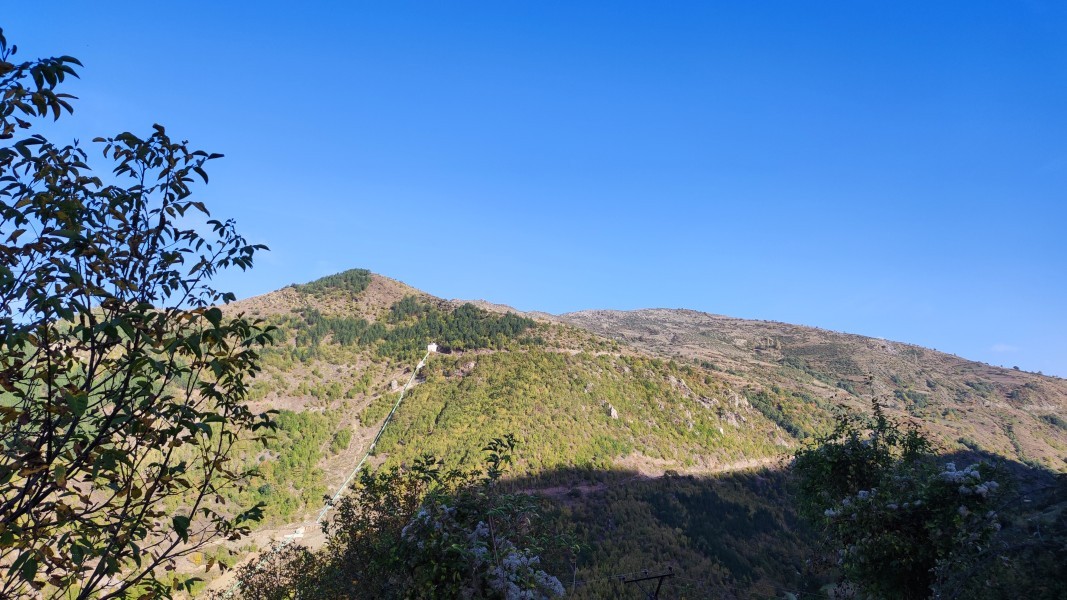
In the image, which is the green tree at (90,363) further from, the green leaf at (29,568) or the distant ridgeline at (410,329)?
the distant ridgeline at (410,329)

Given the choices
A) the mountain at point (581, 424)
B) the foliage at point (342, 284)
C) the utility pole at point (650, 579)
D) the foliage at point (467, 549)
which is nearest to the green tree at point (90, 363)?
the foliage at point (467, 549)

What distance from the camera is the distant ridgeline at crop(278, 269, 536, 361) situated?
51.8 m

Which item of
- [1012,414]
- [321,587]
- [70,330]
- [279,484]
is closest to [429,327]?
[279,484]

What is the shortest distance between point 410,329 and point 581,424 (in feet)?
81.3

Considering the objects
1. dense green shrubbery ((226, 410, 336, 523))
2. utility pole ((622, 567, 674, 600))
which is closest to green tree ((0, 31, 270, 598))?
utility pole ((622, 567, 674, 600))

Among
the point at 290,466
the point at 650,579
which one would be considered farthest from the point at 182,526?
the point at 290,466

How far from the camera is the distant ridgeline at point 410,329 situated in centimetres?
5178

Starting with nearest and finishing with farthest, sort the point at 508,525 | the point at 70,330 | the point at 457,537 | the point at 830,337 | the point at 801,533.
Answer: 1. the point at 70,330
2. the point at 457,537
3. the point at 508,525
4. the point at 801,533
5. the point at 830,337

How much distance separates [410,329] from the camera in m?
55.7

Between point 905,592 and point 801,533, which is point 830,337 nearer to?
point 801,533

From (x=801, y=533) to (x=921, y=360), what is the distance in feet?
310

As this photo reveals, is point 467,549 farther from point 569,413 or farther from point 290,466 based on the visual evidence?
point 569,413


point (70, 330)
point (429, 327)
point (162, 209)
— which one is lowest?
point (70, 330)

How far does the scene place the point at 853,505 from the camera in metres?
9.42
